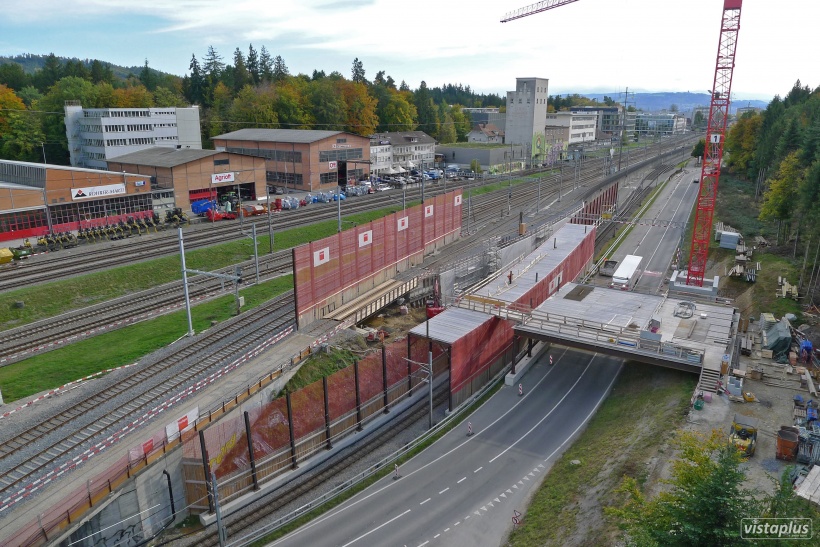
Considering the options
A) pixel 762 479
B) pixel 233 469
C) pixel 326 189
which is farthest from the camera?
pixel 326 189

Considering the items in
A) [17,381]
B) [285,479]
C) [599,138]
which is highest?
[599,138]

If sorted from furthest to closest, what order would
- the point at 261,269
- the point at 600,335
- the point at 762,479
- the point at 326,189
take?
the point at 326,189 → the point at 261,269 → the point at 600,335 → the point at 762,479

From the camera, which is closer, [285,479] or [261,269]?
[285,479]

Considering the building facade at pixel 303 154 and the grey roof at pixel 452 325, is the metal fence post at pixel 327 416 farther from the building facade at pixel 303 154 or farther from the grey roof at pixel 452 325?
the building facade at pixel 303 154

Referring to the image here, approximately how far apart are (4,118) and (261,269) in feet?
228

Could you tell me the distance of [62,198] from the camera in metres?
49.0

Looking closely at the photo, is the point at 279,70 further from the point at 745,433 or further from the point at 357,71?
the point at 745,433

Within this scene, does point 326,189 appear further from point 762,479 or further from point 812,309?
point 762,479

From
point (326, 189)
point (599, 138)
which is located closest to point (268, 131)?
point (326, 189)

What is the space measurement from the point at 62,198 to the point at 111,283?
51.6 feet

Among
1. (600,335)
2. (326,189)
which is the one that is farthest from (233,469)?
(326,189)

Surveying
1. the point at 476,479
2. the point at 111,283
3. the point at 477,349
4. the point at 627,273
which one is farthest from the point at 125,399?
the point at 627,273

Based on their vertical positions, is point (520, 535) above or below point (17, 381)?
below

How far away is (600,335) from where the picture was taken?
29.7 meters
